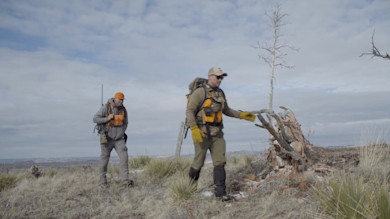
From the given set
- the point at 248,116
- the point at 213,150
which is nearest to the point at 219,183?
the point at 213,150

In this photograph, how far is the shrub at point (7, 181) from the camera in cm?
864

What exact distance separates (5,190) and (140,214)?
4783mm

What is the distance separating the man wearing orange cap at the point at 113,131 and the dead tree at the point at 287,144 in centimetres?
326

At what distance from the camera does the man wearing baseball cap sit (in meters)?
5.67

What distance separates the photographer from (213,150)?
5863 millimetres

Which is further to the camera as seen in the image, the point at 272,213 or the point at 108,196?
the point at 108,196

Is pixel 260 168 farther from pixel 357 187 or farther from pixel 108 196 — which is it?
pixel 357 187

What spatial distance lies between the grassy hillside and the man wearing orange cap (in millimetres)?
484

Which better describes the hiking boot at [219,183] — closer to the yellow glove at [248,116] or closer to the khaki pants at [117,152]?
the yellow glove at [248,116]

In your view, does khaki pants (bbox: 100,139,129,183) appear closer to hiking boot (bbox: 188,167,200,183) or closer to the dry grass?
hiking boot (bbox: 188,167,200,183)

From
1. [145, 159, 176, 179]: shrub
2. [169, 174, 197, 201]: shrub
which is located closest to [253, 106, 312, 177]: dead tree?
[169, 174, 197, 201]: shrub

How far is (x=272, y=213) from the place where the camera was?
429 centimetres

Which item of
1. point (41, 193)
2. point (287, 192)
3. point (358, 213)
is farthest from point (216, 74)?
point (41, 193)

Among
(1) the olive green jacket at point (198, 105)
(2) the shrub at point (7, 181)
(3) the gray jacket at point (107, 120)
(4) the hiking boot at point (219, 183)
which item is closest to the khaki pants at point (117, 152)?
(3) the gray jacket at point (107, 120)
